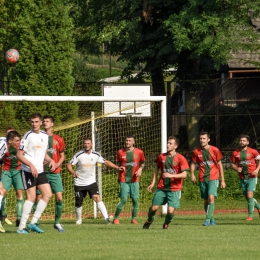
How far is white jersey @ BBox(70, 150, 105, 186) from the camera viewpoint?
18406mm

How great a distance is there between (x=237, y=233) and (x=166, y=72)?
19.9m

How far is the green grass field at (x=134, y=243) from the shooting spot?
437 inches

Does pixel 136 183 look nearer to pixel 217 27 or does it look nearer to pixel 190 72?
pixel 217 27

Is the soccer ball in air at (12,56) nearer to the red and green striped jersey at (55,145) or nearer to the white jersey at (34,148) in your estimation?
the red and green striped jersey at (55,145)

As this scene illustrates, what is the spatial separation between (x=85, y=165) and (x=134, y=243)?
5915 mm

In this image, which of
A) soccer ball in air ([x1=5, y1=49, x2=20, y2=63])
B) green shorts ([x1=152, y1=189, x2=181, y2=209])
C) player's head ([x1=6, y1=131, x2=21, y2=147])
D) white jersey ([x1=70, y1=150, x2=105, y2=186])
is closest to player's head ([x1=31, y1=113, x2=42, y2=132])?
player's head ([x1=6, y1=131, x2=21, y2=147])

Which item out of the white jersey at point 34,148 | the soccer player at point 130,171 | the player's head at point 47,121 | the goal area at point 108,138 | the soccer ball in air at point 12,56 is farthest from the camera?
the soccer ball in air at point 12,56

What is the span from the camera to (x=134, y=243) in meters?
12.6

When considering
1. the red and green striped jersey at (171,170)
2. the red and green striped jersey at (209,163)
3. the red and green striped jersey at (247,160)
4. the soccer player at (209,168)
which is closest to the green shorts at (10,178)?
the red and green striped jersey at (171,170)

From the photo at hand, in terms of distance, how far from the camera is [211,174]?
1784 cm

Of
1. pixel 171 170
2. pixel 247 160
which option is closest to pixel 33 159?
pixel 171 170

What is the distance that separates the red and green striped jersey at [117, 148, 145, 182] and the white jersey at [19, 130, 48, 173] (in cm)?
503

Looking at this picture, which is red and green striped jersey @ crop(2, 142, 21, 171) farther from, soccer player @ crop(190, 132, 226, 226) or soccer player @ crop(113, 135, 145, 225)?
soccer player @ crop(190, 132, 226, 226)

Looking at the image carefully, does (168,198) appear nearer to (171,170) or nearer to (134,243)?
(171,170)
